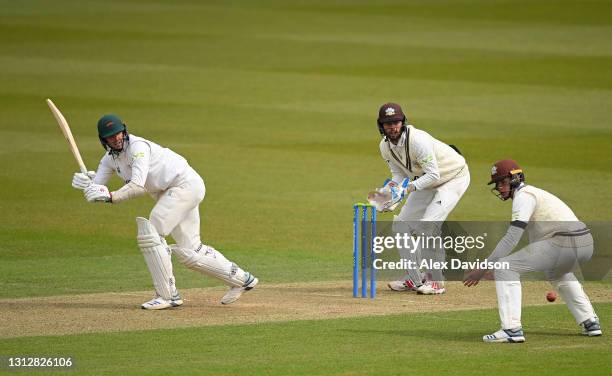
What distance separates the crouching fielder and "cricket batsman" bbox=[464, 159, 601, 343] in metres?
2.71

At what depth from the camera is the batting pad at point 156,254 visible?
39.9 feet

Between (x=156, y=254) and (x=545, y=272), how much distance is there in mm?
3401

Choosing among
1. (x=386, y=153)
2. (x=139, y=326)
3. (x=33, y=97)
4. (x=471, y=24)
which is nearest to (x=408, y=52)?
(x=471, y=24)

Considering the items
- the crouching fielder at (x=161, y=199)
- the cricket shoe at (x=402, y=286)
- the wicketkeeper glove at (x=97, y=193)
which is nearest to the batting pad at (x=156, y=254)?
the crouching fielder at (x=161, y=199)

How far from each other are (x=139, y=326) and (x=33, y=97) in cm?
1565

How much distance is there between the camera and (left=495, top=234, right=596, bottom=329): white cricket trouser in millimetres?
10680

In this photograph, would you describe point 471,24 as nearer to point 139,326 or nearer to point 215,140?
point 215,140

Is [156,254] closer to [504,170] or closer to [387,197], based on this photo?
[387,197]

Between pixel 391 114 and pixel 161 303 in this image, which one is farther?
pixel 391 114

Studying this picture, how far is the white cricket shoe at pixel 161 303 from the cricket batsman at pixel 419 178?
6.91 feet

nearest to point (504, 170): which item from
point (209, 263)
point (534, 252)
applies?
point (534, 252)

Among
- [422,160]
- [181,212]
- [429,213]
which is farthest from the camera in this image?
[429,213]

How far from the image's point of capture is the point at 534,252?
10.9m

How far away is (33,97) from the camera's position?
26.5 meters
